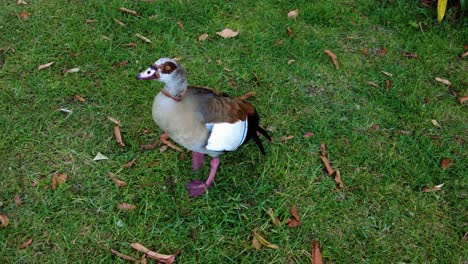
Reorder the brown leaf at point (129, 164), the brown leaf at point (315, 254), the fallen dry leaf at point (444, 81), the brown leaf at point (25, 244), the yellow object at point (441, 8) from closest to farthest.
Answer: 1. the brown leaf at point (25, 244)
2. the brown leaf at point (315, 254)
3. the brown leaf at point (129, 164)
4. the fallen dry leaf at point (444, 81)
5. the yellow object at point (441, 8)

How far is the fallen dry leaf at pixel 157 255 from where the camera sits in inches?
99.3

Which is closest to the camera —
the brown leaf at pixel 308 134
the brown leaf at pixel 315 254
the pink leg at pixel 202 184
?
the brown leaf at pixel 315 254

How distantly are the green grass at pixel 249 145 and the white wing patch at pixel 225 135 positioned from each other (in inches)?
16.5

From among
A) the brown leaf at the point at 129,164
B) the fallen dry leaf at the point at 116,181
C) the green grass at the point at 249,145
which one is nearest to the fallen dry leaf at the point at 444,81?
the green grass at the point at 249,145

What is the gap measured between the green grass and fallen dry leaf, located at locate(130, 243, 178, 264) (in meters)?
0.06

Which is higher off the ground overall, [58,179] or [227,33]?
[227,33]

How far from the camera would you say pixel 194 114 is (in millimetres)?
2506

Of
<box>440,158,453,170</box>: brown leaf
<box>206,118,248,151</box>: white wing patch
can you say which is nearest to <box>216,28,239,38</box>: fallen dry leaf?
<box>206,118,248,151</box>: white wing patch

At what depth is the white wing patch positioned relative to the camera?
2.55m

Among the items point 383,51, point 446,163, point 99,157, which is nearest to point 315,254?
point 446,163

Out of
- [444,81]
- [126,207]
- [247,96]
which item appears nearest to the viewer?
[126,207]

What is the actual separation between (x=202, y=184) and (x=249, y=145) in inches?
→ 21.0

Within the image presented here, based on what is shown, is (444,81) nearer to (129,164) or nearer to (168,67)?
(168,67)

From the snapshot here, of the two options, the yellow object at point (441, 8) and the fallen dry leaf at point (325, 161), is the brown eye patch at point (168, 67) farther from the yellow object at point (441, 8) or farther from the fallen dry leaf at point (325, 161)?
the yellow object at point (441, 8)
